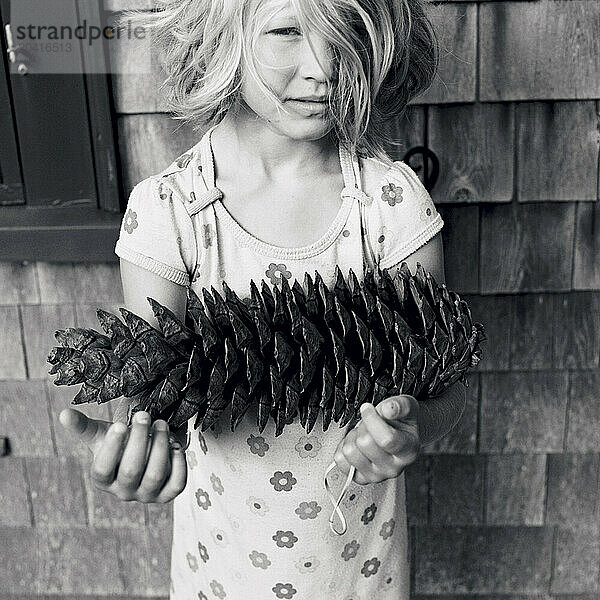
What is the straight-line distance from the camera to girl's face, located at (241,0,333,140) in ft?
2.66

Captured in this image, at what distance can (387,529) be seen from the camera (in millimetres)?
1040

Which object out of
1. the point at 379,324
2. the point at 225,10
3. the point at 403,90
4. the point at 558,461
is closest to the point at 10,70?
the point at 225,10

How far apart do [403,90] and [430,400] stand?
1.26 ft

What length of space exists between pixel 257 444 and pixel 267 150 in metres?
0.35

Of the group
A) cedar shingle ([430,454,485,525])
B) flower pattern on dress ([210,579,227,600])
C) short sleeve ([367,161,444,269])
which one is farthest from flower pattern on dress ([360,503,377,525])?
cedar shingle ([430,454,485,525])

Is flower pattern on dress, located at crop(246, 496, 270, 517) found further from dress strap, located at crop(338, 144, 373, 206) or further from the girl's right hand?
dress strap, located at crop(338, 144, 373, 206)

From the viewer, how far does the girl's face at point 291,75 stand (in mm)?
811

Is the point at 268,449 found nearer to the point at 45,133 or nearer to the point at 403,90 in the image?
the point at 403,90

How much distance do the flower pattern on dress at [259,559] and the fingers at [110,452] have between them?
334mm

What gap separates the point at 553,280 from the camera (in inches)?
50.4

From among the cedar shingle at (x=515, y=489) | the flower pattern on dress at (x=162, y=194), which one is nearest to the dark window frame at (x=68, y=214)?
the flower pattern on dress at (x=162, y=194)

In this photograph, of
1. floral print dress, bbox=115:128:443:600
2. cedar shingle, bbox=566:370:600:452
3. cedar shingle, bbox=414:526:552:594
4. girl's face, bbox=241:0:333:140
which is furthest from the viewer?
cedar shingle, bbox=414:526:552:594

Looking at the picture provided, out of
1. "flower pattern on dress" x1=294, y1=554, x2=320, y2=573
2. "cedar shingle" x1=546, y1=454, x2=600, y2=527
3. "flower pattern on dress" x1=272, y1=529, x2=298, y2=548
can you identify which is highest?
"flower pattern on dress" x1=272, y1=529, x2=298, y2=548

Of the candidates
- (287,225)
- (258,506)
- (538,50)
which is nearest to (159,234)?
(287,225)
